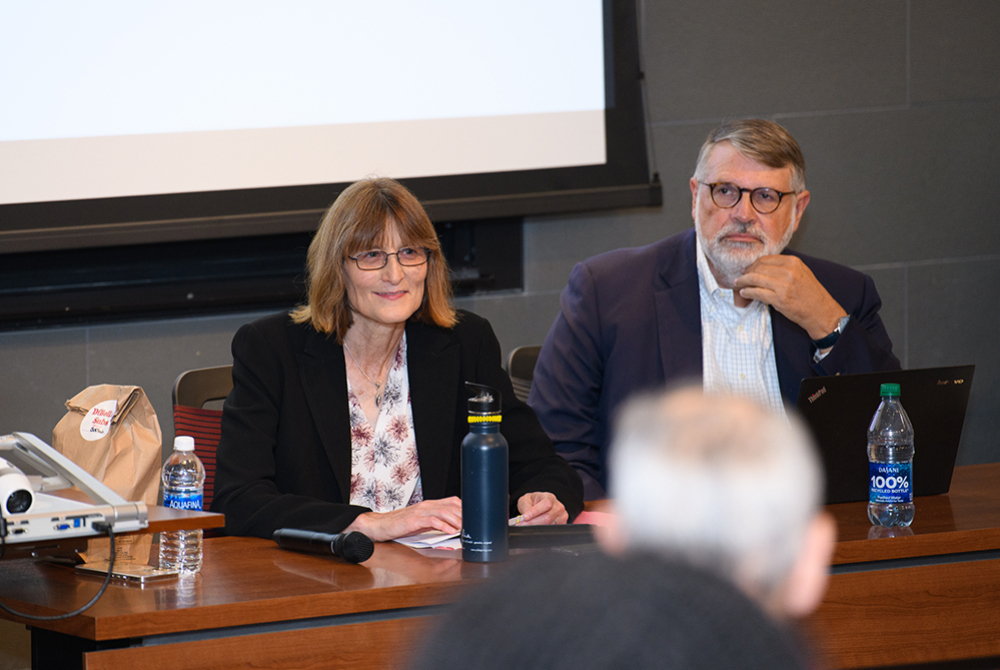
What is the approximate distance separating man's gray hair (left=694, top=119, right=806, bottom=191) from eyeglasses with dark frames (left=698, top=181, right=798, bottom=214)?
0.18 ft

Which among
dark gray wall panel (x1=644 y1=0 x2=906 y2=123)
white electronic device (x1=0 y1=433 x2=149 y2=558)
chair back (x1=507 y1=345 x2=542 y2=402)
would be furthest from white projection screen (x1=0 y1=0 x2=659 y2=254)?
white electronic device (x1=0 y1=433 x2=149 y2=558)

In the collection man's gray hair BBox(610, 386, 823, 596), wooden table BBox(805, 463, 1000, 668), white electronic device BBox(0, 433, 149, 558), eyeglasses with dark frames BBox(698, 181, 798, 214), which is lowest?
Answer: wooden table BBox(805, 463, 1000, 668)

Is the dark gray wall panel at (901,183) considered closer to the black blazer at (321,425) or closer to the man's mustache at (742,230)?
the man's mustache at (742,230)

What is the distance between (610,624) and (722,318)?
224 cm

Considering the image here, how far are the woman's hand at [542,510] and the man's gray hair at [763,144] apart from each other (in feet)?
3.16

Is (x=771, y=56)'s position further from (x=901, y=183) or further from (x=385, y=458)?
(x=385, y=458)

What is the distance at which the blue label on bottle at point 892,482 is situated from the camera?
2.00m

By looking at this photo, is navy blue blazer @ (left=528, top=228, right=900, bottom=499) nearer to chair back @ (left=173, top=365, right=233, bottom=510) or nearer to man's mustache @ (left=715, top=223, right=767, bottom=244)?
man's mustache @ (left=715, top=223, right=767, bottom=244)

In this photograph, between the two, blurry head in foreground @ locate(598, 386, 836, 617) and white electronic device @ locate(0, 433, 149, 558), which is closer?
blurry head in foreground @ locate(598, 386, 836, 617)

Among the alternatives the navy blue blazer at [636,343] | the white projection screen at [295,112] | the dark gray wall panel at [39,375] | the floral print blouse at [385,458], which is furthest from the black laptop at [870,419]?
the dark gray wall panel at [39,375]

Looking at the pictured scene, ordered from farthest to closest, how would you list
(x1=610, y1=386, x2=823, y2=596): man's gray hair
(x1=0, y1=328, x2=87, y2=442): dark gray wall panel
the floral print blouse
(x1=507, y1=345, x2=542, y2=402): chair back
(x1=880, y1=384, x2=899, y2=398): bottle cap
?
(x1=0, y1=328, x2=87, y2=442): dark gray wall panel < (x1=507, y1=345, x2=542, y2=402): chair back < the floral print blouse < (x1=880, y1=384, x2=899, y2=398): bottle cap < (x1=610, y1=386, x2=823, y2=596): man's gray hair

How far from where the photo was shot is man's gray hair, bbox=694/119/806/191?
255 cm

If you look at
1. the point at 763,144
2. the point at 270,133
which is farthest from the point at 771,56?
the point at 270,133

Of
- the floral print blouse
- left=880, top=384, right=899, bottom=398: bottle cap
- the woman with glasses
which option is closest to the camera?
left=880, top=384, right=899, bottom=398: bottle cap
